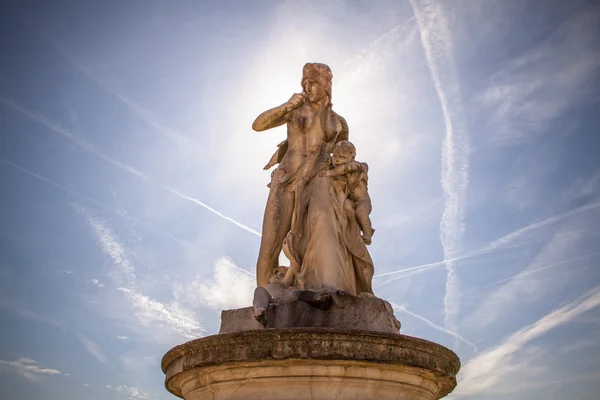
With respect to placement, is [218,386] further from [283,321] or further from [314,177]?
[314,177]

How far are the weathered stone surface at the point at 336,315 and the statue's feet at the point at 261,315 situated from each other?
3cm

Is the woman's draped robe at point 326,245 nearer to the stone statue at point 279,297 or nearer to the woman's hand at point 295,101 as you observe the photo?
the stone statue at point 279,297

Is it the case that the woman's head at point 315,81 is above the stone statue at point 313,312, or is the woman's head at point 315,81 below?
above

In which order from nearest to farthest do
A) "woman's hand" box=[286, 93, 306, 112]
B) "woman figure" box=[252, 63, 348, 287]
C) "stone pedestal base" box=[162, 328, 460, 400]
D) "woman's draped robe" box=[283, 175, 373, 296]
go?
"stone pedestal base" box=[162, 328, 460, 400]
"woman's draped robe" box=[283, 175, 373, 296]
"woman figure" box=[252, 63, 348, 287]
"woman's hand" box=[286, 93, 306, 112]

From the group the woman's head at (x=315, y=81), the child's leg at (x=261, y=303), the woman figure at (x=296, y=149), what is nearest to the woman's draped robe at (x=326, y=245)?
the woman figure at (x=296, y=149)

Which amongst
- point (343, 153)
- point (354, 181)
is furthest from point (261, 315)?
point (343, 153)

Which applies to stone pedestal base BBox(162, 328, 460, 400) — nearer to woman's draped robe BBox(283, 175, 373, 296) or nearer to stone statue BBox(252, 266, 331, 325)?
stone statue BBox(252, 266, 331, 325)

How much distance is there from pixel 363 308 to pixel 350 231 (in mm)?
1388

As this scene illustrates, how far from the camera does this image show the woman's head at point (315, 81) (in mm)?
8391

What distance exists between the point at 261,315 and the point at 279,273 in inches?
60.0

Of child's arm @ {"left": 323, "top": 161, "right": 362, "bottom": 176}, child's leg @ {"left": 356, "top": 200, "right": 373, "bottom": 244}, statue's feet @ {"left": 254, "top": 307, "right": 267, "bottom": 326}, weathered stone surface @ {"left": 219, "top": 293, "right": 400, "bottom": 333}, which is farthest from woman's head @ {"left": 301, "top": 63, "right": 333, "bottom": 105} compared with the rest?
statue's feet @ {"left": 254, "top": 307, "right": 267, "bottom": 326}

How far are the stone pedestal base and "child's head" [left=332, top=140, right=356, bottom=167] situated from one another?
9.11 feet

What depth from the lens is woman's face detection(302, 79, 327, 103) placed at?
840 cm

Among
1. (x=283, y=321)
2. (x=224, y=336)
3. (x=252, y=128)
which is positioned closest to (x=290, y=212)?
(x=252, y=128)
